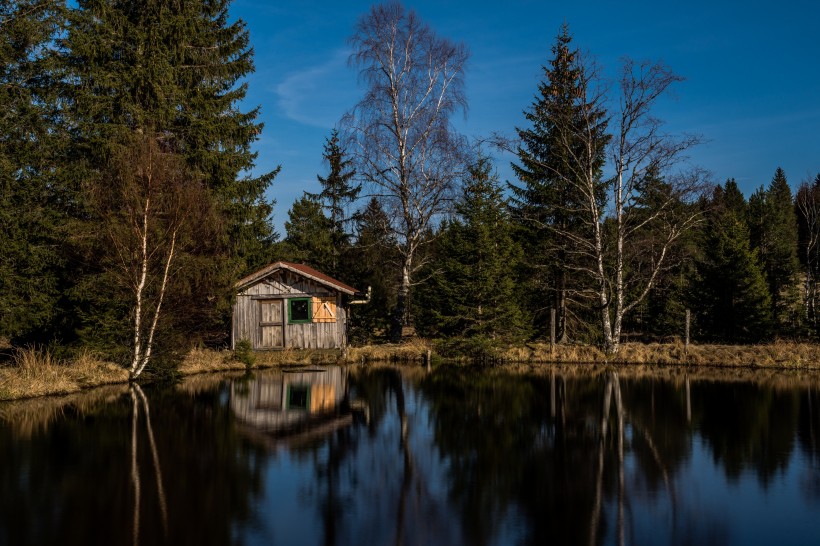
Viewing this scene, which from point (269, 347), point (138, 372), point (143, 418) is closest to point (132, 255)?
point (138, 372)

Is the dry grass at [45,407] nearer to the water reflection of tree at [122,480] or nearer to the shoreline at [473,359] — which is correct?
the water reflection of tree at [122,480]

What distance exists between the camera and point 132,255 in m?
20.2

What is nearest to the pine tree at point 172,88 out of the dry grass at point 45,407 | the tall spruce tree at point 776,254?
the dry grass at point 45,407

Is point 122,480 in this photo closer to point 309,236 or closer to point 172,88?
point 172,88

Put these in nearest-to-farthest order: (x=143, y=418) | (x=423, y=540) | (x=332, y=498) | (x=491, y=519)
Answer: (x=423, y=540), (x=491, y=519), (x=332, y=498), (x=143, y=418)

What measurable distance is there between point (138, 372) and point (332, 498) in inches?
562

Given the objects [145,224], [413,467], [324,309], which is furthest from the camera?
[324,309]

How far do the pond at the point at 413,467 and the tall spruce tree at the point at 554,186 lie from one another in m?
11.5

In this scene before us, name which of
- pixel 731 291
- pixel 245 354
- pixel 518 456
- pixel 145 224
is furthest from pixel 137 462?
pixel 731 291

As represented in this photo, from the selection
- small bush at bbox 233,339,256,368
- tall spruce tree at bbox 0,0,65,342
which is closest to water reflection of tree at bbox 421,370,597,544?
small bush at bbox 233,339,256,368

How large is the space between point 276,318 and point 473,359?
9718 mm

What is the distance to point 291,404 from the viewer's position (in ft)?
56.9

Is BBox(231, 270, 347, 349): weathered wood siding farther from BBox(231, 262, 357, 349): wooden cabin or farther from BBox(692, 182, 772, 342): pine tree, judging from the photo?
BBox(692, 182, 772, 342): pine tree

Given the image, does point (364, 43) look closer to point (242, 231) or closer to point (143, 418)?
point (242, 231)
